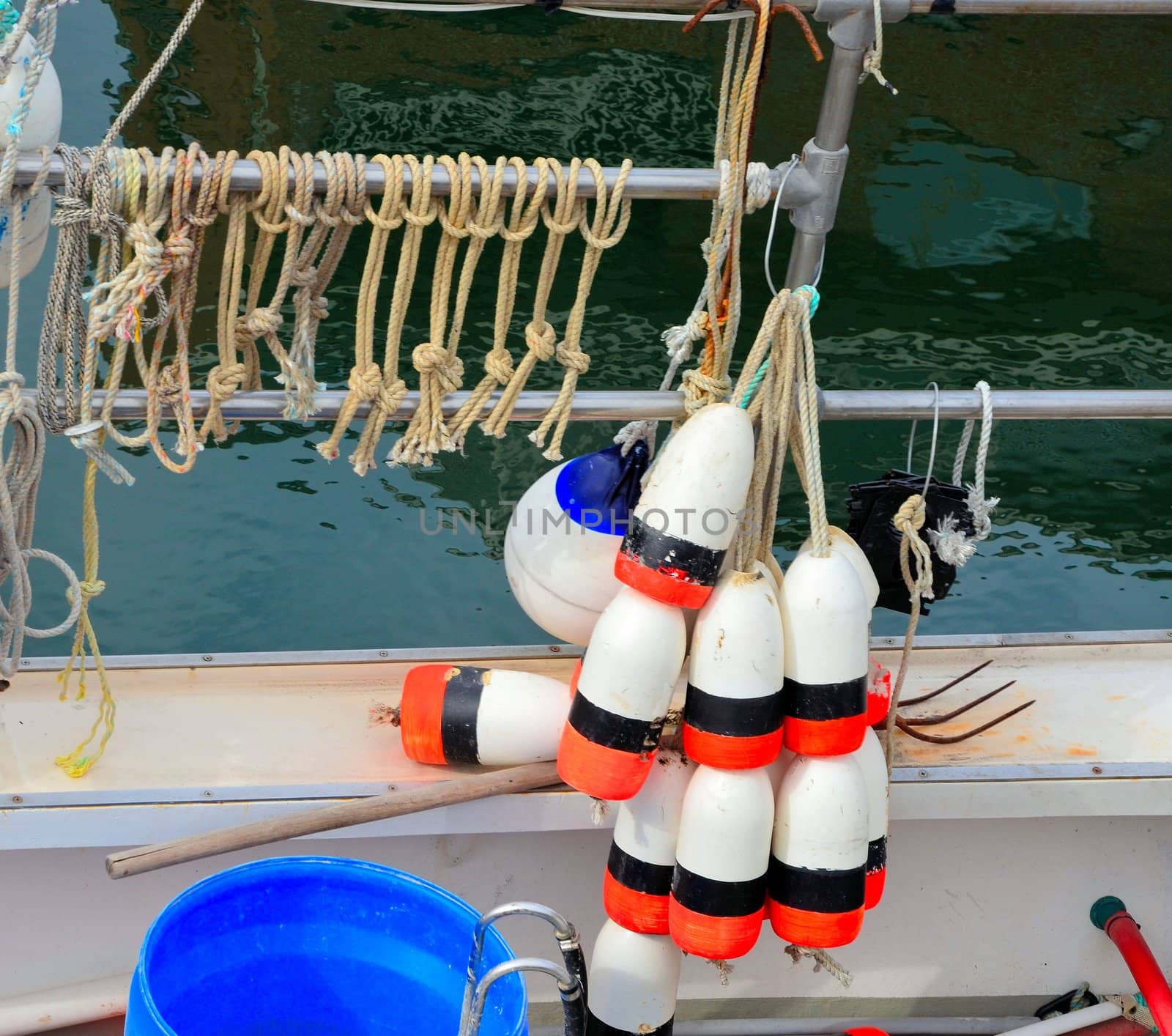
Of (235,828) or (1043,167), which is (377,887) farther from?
(1043,167)

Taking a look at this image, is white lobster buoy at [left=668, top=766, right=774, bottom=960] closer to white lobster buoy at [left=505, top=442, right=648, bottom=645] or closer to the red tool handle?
white lobster buoy at [left=505, top=442, right=648, bottom=645]

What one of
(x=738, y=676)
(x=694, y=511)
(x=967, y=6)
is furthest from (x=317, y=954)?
(x=967, y=6)

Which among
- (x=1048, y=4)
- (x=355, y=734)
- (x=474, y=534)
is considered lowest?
(x=474, y=534)

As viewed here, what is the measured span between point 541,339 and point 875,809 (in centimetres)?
81

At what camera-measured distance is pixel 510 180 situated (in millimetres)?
1514

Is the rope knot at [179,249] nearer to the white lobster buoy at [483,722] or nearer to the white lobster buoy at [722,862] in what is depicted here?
the white lobster buoy at [483,722]

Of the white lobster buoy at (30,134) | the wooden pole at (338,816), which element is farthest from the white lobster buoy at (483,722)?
the white lobster buoy at (30,134)

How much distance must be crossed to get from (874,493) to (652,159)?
15.7 ft

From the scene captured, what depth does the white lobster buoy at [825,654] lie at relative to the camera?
157cm

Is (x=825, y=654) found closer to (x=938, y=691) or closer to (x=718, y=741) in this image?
(x=718, y=741)

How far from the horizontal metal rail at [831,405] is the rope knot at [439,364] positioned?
0.10ft

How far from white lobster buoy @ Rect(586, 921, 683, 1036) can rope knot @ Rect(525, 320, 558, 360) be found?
0.83 m

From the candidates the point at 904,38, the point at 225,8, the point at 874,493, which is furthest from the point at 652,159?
the point at 874,493

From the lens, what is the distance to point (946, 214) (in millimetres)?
5996
